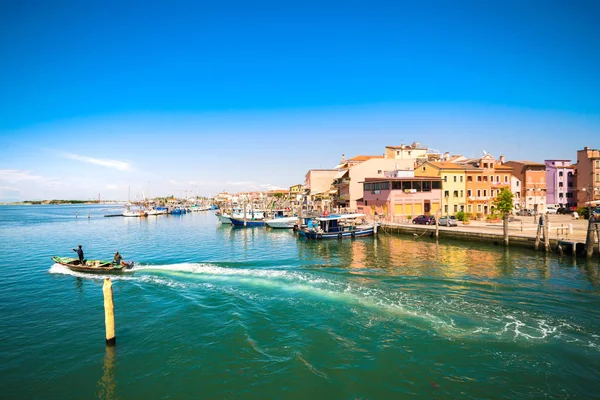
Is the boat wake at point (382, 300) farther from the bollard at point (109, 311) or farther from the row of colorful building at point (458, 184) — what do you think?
the row of colorful building at point (458, 184)

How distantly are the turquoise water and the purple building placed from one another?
48510 mm

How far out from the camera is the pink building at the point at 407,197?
53.5 meters

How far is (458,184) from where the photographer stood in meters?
56.3

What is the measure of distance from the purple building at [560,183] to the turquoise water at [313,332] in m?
48.5

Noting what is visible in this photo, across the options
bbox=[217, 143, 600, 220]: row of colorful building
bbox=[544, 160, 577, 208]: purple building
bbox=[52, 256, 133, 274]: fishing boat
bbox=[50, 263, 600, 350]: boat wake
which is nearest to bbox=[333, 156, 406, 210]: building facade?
bbox=[217, 143, 600, 220]: row of colorful building

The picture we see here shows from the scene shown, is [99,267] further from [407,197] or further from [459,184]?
[459,184]

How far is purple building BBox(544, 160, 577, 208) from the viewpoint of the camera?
66.9 metres

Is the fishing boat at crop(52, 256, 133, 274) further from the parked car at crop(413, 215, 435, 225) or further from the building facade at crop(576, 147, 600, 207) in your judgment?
the building facade at crop(576, 147, 600, 207)

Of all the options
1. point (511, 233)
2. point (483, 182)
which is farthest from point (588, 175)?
point (511, 233)

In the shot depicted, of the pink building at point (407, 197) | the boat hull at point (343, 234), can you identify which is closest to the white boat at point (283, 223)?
the pink building at point (407, 197)

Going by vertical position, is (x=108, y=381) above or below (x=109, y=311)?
below

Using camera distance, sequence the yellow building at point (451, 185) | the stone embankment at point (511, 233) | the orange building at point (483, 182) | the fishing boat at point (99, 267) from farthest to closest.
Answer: the orange building at point (483, 182), the yellow building at point (451, 185), the stone embankment at point (511, 233), the fishing boat at point (99, 267)

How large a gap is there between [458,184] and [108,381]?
5588cm

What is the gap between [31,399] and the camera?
448 inches
